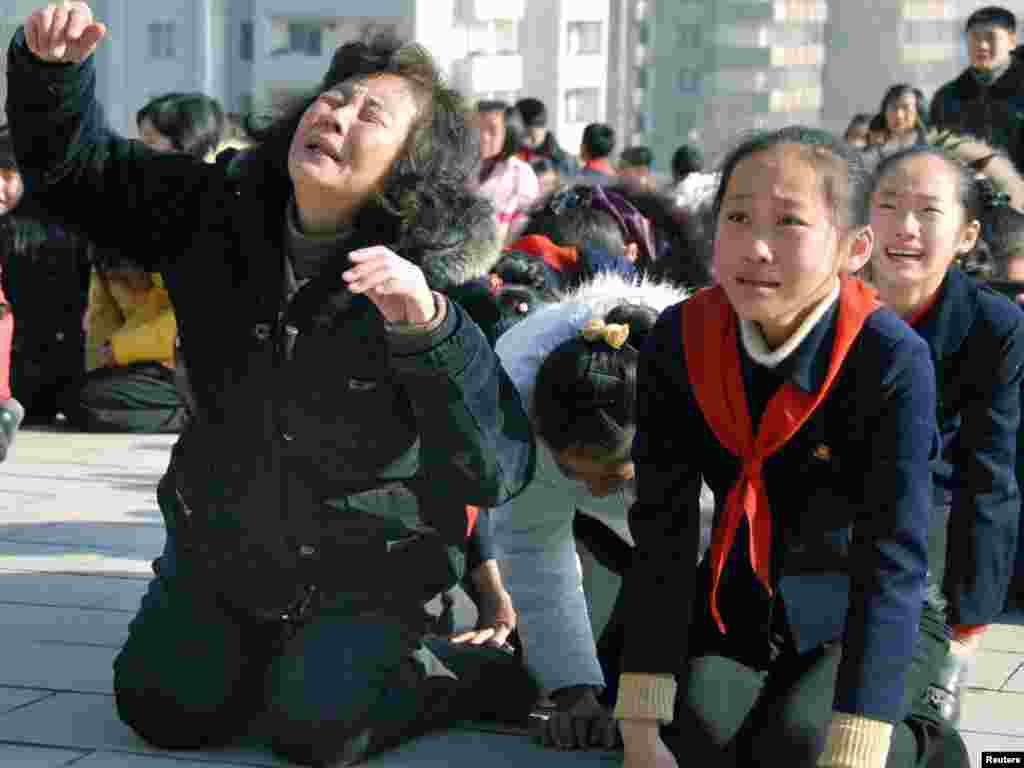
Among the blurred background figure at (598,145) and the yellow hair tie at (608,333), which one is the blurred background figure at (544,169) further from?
the yellow hair tie at (608,333)

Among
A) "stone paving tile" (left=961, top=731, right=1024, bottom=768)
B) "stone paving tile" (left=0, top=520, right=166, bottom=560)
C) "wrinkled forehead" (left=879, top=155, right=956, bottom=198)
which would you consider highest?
"wrinkled forehead" (left=879, top=155, right=956, bottom=198)

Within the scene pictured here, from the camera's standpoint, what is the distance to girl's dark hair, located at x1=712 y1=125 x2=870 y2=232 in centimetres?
283

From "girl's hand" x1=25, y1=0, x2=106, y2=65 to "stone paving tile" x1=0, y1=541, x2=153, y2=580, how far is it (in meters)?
1.56

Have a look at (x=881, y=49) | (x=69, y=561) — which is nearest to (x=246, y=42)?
(x=881, y=49)

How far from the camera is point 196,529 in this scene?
329cm

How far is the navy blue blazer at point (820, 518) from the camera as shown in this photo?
272 cm

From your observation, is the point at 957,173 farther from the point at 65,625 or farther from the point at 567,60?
the point at 567,60

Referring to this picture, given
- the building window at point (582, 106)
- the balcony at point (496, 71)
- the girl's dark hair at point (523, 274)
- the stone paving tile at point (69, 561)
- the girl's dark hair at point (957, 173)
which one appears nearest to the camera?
the girl's dark hair at point (957, 173)

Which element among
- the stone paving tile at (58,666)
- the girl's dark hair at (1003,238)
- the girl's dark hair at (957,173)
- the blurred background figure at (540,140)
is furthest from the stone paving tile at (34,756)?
the blurred background figure at (540,140)

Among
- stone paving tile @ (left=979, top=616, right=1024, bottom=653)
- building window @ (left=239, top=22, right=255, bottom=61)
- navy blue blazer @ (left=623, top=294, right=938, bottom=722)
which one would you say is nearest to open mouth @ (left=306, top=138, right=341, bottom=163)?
navy blue blazer @ (left=623, top=294, right=938, bottom=722)

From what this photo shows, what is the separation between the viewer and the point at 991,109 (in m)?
8.14

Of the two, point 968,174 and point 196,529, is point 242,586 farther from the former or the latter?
point 968,174

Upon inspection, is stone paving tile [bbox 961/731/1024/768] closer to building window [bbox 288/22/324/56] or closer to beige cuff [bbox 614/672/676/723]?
beige cuff [bbox 614/672/676/723]

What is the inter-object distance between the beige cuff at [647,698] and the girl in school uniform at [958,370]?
77 centimetres
